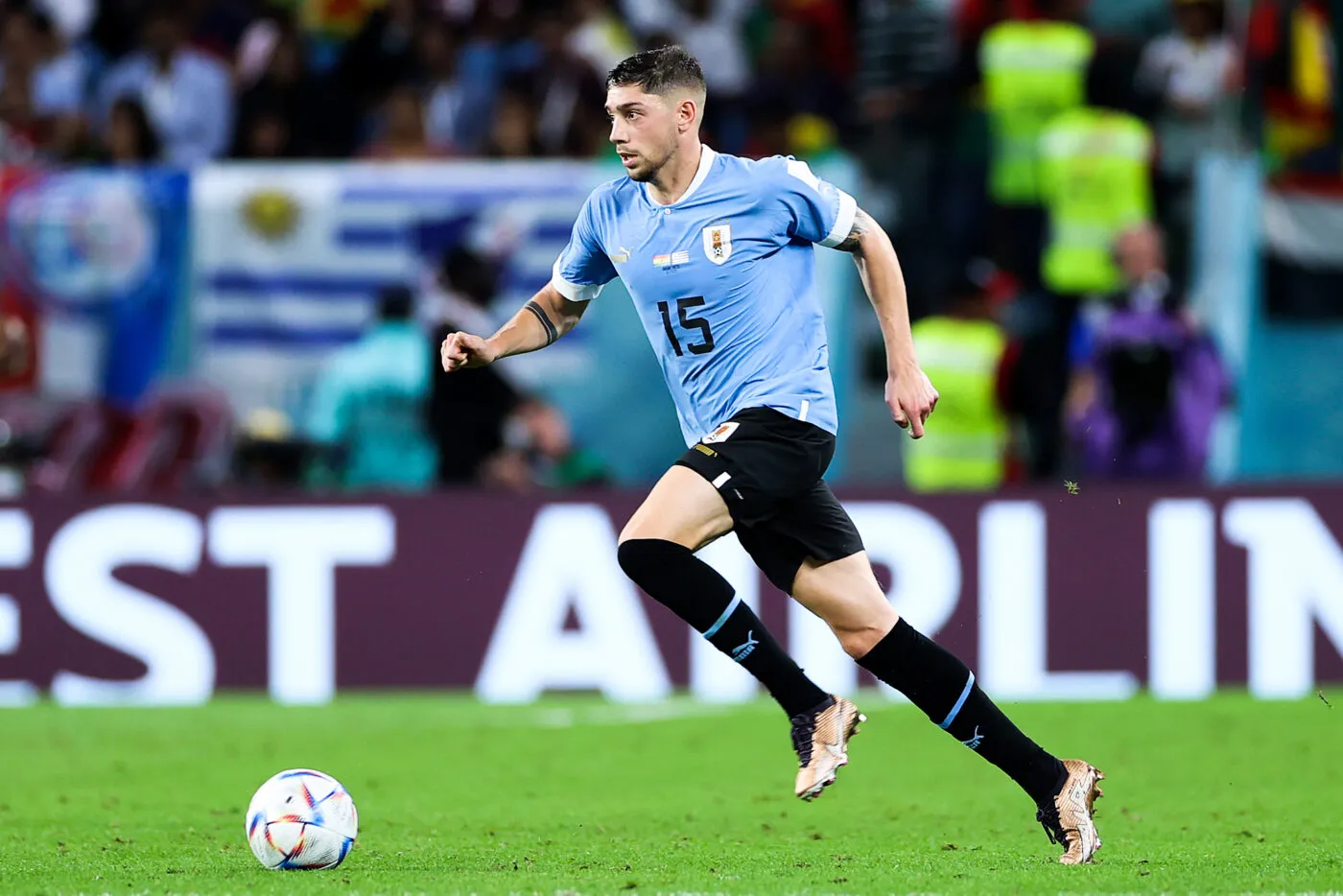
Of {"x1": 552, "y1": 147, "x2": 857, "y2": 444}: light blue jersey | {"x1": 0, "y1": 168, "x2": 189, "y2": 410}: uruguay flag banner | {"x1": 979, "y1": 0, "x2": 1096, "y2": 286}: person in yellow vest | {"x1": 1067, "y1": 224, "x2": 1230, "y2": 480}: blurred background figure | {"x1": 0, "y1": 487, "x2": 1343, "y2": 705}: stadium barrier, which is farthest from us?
{"x1": 979, "y1": 0, "x2": 1096, "y2": 286}: person in yellow vest

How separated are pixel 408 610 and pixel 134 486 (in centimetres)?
190

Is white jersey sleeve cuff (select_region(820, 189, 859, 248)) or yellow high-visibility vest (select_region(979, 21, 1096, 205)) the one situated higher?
white jersey sleeve cuff (select_region(820, 189, 859, 248))

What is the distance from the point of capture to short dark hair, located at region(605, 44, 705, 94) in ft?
20.7

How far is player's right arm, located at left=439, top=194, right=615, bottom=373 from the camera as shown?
6.61 m

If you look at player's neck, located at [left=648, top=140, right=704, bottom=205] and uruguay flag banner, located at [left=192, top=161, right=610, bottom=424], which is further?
uruguay flag banner, located at [left=192, top=161, right=610, bottom=424]

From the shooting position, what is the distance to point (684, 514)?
20.0ft

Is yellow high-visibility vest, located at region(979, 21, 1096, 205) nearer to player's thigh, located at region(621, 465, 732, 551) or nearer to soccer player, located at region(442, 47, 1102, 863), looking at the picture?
soccer player, located at region(442, 47, 1102, 863)

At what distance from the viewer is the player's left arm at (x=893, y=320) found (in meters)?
6.14

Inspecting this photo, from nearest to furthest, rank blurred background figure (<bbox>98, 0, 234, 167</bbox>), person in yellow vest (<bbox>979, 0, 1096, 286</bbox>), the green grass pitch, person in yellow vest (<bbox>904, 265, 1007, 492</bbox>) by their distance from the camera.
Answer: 1. the green grass pitch
2. person in yellow vest (<bbox>904, 265, 1007, 492</bbox>)
3. person in yellow vest (<bbox>979, 0, 1096, 286</bbox>)
4. blurred background figure (<bbox>98, 0, 234, 167</bbox>)

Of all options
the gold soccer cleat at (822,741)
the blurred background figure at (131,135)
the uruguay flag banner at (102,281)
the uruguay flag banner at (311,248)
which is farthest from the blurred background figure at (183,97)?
the gold soccer cleat at (822,741)

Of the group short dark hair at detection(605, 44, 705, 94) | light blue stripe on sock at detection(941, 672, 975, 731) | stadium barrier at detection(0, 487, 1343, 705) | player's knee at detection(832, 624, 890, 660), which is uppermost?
short dark hair at detection(605, 44, 705, 94)

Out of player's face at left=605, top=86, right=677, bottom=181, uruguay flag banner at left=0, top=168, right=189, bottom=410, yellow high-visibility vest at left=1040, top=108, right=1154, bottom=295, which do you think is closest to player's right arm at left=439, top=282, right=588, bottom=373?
player's face at left=605, top=86, right=677, bottom=181

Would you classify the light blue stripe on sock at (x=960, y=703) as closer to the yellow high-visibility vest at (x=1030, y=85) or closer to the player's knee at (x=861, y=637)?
the player's knee at (x=861, y=637)

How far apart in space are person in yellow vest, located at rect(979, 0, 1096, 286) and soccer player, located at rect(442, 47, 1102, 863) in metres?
6.63
